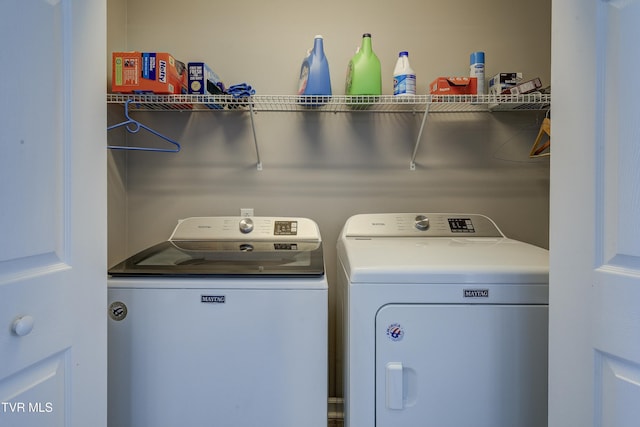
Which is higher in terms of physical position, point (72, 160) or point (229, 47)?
point (229, 47)

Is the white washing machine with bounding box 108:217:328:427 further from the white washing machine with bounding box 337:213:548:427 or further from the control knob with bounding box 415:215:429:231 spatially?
the control knob with bounding box 415:215:429:231

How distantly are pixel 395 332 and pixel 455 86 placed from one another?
127cm

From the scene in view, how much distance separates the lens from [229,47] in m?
2.05

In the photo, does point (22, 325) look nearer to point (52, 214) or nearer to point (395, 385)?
point (52, 214)

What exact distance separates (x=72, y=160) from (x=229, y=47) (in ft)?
4.65

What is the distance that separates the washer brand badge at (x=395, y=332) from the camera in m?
1.16

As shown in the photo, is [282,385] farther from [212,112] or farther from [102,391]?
[212,112]

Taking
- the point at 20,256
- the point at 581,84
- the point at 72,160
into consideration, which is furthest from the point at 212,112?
the point at 581,84

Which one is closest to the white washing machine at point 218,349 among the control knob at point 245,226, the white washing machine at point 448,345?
the white washing machine at point 448,345

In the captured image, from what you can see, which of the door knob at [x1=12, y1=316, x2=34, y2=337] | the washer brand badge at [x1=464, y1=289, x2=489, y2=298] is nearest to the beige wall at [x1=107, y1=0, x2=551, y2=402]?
the washer brand badge at [x1=464, y1=289, x2=489, y2=298]

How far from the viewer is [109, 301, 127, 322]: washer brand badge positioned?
125 cm

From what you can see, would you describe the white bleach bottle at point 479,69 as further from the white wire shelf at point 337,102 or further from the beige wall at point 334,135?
the beige wall at point 334,135

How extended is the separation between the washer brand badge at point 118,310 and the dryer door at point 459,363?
0.89 meters

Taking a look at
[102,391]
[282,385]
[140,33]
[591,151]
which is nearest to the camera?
[591,151]
